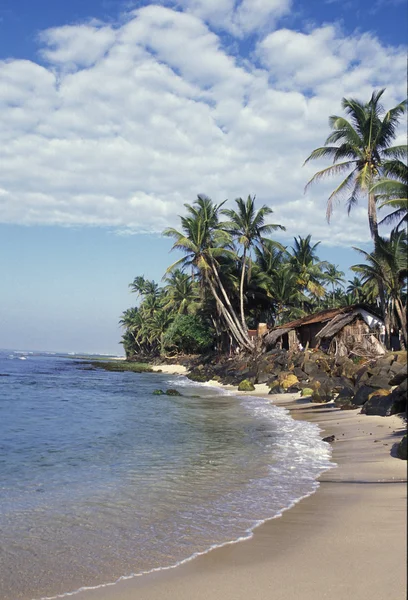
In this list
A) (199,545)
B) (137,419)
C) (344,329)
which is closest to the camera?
(199,545)

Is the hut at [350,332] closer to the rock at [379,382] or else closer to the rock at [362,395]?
the rock at [362,395]

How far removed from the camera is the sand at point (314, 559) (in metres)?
3.32

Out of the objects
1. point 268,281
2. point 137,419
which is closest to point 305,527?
point 137,419

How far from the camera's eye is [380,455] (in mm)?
7648

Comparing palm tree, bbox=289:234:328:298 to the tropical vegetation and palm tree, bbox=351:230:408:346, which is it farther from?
palm tree, bbox=351:230:408:346

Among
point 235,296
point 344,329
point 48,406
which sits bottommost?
point 48,406

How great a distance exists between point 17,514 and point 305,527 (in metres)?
3.28

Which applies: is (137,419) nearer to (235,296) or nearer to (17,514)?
(17,514)

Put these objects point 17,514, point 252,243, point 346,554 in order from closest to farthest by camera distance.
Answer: point 346,554
point 17,514
point 252,243

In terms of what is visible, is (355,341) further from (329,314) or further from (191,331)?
(191,331)

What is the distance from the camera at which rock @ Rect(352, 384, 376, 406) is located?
14061 millimetres

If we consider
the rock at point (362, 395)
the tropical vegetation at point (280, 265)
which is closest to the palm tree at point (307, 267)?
the tropical vegetation at point (280, 265)

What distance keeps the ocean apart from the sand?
247 mm

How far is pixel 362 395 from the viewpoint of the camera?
1419 cm
